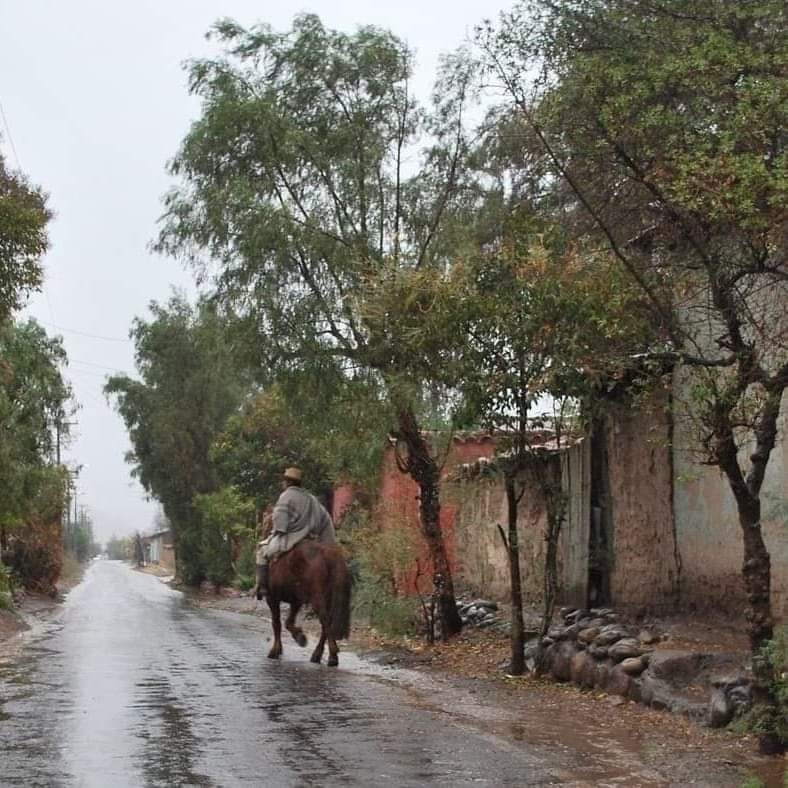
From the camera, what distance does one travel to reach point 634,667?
11.3 metres

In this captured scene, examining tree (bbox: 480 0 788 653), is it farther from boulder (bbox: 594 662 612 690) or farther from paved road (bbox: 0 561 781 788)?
boulder (bbox: 594 662 612 690)

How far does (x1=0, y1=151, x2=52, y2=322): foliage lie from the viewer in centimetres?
1367

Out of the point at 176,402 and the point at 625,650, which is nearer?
the point at 625,650

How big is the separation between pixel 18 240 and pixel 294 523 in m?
4.96

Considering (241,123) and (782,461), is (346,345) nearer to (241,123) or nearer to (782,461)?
(241,123)

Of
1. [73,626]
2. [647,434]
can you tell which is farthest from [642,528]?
[73,626]

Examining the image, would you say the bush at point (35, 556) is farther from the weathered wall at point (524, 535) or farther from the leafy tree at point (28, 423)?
the weathered wall at point (524, 535)

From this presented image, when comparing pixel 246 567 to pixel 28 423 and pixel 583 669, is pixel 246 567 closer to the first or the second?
pixel 28 423

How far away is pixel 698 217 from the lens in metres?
9.48

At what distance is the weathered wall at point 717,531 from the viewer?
38.4 feet

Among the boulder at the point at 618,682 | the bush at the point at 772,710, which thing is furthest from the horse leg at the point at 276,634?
the bush at the point at 772,710

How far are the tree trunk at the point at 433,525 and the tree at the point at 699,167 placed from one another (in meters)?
5.97

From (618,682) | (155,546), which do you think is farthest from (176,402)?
(155,546)

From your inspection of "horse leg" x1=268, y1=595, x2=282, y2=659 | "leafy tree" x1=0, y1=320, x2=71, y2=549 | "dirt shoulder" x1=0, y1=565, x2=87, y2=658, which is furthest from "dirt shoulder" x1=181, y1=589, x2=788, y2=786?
"leafy tree" x1=0, y1=320, x2=71, y2=549
